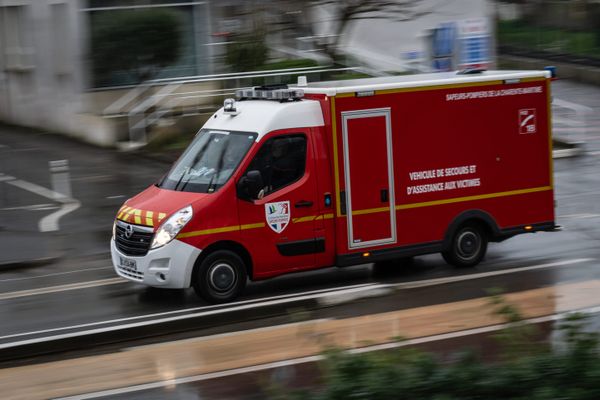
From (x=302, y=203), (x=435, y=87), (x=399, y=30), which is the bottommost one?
(x=302, y=203)

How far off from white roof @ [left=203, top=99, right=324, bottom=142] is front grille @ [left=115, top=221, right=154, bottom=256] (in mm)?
1715

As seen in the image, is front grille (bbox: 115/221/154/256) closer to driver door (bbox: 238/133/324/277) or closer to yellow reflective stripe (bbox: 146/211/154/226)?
→ yellow reflective stripe (bbox: 146/211/154/226)

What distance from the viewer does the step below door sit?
482 inches

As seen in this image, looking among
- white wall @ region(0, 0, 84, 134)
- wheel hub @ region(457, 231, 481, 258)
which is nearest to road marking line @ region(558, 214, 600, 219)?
wheel hub @ region(457, 231, 481, 258)

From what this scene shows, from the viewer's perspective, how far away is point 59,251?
51.2 feet

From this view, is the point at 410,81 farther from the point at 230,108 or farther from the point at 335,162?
the point at 230,108

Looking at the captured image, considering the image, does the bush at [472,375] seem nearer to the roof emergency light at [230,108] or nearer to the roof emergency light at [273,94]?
the roof emergency light at [273,94]

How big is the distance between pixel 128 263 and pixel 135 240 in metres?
0.31

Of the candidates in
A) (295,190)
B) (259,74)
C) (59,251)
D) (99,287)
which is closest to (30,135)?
(259,74)

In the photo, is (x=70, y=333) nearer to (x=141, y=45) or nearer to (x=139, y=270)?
(x=139, y=270)

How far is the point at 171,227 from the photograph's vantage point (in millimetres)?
11383

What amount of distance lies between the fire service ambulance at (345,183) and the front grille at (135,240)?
0.8 inches

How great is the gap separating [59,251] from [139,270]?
4.44m

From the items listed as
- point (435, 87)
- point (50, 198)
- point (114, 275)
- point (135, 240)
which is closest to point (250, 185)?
point (135, 240)
